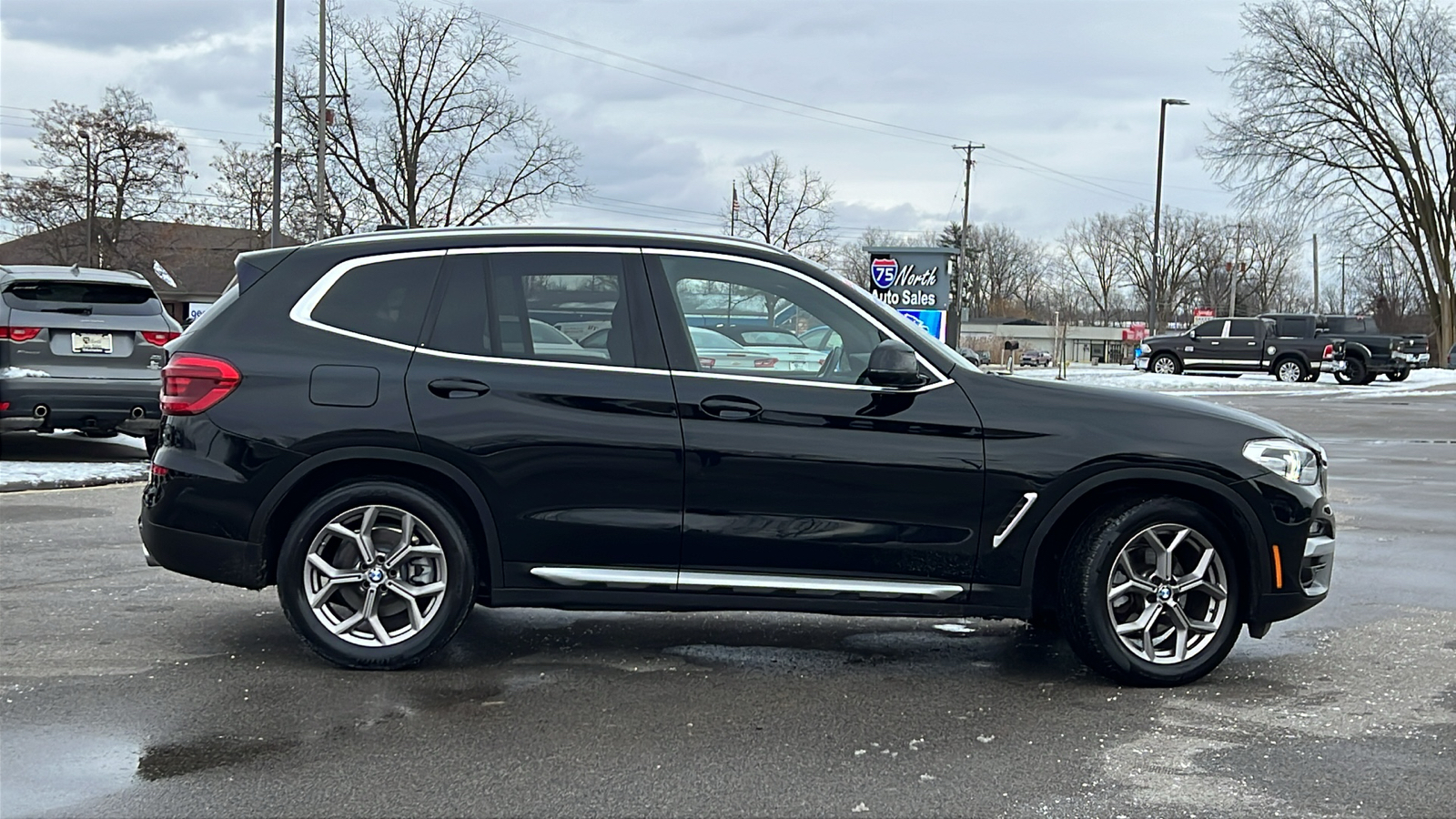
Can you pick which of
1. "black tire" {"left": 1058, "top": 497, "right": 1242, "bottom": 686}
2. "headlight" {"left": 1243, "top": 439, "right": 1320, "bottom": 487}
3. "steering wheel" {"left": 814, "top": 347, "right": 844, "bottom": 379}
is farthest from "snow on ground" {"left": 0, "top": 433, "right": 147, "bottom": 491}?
"headlight" {"left": 1243, "top": 439, "right": 1320, "bottom": 487}

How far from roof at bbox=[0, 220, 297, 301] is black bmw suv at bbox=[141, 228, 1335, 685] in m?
45.5

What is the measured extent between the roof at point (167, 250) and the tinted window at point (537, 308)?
4550 cm

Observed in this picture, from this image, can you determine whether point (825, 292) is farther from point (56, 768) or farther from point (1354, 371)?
point (1354, 371)

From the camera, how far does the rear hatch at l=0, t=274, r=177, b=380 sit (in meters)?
11.2

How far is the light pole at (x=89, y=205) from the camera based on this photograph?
58.6 m

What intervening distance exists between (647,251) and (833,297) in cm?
78

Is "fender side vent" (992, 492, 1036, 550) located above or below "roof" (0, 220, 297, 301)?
below

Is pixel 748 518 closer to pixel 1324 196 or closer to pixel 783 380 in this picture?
pixel 783 380

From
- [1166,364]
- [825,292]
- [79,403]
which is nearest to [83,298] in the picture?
[79,403]

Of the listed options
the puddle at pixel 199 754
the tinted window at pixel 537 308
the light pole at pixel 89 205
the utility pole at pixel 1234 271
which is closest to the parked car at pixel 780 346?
the tinted window at pixel 537 308

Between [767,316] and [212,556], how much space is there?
2367 millimetres

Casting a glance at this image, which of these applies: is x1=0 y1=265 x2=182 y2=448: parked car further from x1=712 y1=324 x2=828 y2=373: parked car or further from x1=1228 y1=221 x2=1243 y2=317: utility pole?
x1=1228 y1=221 x2=1243 y2=317: utility pole

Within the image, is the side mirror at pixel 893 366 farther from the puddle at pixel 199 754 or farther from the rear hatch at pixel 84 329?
the rear hatch at pixel 84 329

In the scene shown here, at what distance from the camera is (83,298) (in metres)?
11.5
